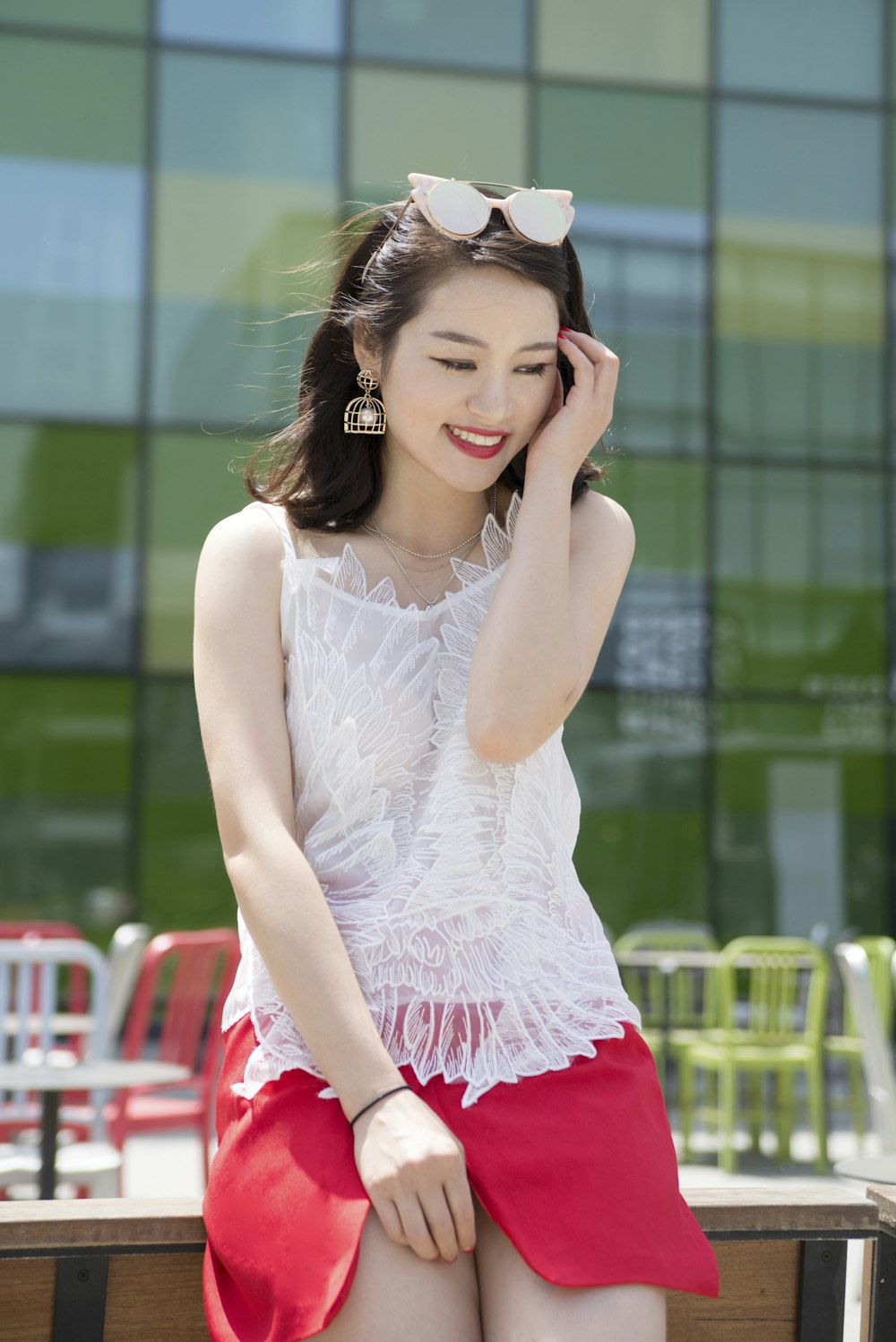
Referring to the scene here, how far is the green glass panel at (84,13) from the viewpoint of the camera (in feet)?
29.0

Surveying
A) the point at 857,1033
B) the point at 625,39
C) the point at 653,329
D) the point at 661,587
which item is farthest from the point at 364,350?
the point at 625,39

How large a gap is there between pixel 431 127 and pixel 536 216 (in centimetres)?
814

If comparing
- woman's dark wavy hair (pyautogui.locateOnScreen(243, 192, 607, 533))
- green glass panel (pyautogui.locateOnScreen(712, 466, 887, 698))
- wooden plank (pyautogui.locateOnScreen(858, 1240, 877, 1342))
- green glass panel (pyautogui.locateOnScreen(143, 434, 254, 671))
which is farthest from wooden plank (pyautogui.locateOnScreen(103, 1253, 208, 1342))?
green glass panel (pyautogui.locateOnScreen(712, 466, 887, 698))

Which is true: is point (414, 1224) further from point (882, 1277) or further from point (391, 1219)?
point (882, 1277)

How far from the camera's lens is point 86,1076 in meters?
3.40

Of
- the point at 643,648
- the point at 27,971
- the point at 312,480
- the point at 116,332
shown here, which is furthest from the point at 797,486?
the point at 312,480

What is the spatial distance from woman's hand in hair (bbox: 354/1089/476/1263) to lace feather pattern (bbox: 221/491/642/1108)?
0.12 m

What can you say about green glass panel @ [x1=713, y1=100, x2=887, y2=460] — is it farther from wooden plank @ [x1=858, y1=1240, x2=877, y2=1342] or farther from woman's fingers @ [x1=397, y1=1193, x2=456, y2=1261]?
woman's fingers @ [x1=397, y1=1193, x2=456, y2=1261]

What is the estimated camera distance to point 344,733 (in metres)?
1.60

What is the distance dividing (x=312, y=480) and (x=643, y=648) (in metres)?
7.58

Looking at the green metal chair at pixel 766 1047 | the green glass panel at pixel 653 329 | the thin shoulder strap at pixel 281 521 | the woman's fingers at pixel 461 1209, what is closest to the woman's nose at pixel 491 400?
the thin shoulder strap at pixel 281 521

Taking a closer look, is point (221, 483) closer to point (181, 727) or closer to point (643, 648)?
point (181, 727)

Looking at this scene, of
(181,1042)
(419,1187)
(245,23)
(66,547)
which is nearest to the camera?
(419,1187)

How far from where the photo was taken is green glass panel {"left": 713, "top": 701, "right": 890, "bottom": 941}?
9.35m
